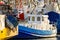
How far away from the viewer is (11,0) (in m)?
13.1

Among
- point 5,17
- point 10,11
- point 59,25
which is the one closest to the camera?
point 5,17

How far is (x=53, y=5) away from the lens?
1341cm

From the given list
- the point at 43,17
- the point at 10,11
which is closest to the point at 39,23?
the point at 43,17

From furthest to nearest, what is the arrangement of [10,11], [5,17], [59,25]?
[59,25]
[10,11]
[5,17]

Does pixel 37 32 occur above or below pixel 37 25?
below

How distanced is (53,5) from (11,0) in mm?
1580

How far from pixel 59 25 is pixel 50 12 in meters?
0.59

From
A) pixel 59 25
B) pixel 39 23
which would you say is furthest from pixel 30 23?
pixel 59 25

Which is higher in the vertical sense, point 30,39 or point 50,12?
point 50,12

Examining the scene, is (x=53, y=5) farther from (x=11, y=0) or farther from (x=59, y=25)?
(x=11, y=0)

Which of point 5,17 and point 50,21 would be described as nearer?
point 5,17

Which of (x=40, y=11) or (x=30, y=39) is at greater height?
(x=40, y=11)

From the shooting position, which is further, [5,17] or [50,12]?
[50,12]

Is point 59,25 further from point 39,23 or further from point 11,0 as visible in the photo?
point 11,0
